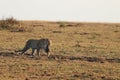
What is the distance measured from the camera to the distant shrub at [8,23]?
3653cm

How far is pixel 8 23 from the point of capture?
3775cm

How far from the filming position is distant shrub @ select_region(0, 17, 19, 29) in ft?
120

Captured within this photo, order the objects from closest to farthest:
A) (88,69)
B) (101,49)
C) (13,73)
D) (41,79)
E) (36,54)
Answer: (41,79), (13,73), (88,69), (36,54), (101,49)

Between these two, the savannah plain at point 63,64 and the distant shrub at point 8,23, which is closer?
the savannah plain at point 63,64

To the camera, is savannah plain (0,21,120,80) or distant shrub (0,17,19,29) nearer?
savannah plain (0,21,120,80)

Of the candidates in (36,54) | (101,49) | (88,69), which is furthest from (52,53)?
(88,69)

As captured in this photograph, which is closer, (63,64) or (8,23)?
(63,64)

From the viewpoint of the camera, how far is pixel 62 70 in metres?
14.3

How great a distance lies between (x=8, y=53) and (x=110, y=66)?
518cm

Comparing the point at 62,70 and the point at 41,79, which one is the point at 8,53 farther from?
the point at 41,79

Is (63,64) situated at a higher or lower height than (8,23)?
higher

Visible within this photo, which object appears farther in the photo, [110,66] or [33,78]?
[110,66]

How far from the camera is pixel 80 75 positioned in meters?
13.3

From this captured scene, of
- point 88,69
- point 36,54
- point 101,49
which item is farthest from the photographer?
point 101,49
